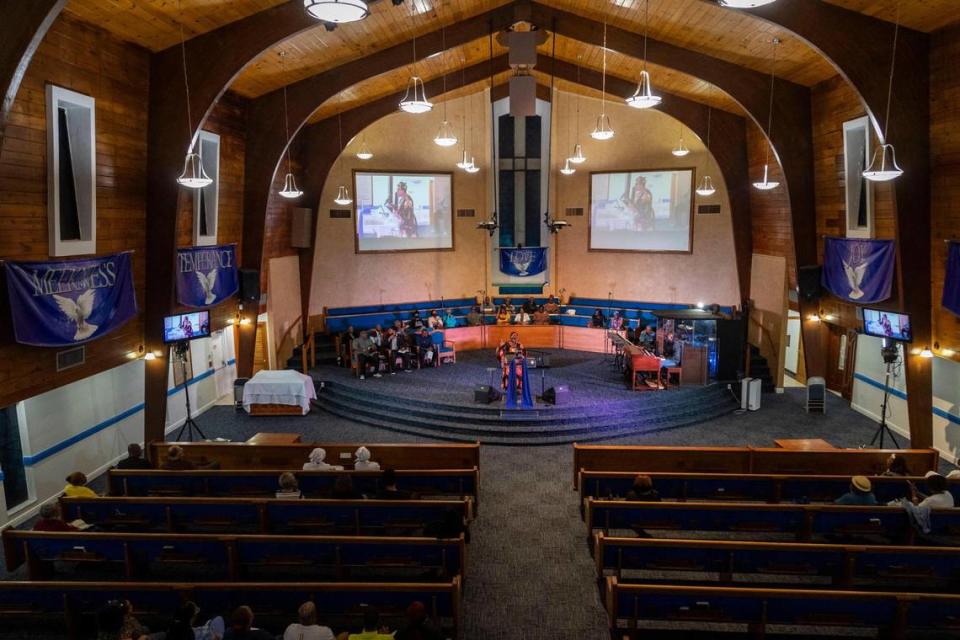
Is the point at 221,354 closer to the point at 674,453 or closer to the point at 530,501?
the point at 530,501

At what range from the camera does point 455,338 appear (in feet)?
59.3

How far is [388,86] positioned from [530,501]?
1090cm

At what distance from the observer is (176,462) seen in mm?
8398

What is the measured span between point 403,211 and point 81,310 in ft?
34.3

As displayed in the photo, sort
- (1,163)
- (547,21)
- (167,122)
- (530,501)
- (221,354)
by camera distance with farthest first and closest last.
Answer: (221,354) < (547,21) < (167,122) < (530,501) < (1,163)

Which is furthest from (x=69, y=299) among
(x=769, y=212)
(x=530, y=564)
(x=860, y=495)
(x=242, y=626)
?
(x=769, y=212)

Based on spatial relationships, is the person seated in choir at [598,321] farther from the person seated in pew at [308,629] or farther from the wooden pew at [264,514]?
the person seated in pew at [308,629]

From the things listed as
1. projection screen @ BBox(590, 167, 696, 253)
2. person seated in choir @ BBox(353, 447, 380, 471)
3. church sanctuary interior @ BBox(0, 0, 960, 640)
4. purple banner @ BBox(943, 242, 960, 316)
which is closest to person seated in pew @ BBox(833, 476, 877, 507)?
church sanctuary interior @ BBox(0, 0, 960, 640)

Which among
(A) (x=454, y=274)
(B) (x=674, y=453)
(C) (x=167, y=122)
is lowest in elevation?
(B) (x=674, y=453)

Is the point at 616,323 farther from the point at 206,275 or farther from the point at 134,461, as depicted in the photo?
the point at 134,461

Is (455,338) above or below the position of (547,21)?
below

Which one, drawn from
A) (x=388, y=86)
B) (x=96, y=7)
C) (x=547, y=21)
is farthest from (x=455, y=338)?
(x=96, y=7)

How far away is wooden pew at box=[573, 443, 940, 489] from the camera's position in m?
8.64

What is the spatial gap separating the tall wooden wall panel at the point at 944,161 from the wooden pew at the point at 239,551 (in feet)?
28.0
